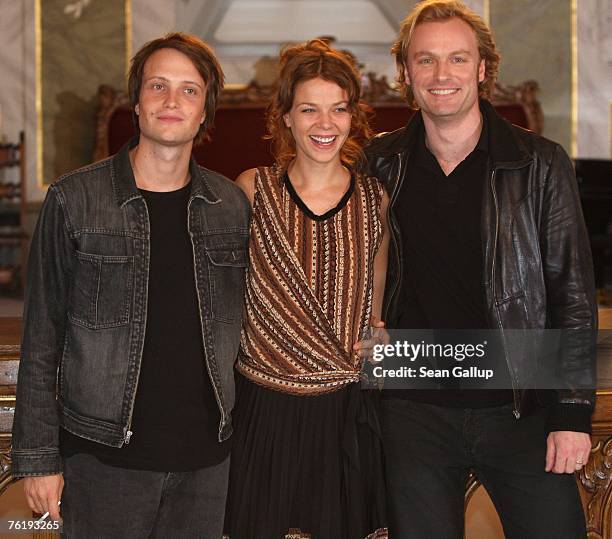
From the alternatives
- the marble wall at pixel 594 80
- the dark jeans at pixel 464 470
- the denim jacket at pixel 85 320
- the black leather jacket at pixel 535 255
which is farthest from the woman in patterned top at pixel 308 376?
the marble wall at pixel 594 80

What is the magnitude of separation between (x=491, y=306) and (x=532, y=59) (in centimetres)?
480

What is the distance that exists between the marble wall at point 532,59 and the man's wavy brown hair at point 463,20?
14.0 ft

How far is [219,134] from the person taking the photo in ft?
20.2

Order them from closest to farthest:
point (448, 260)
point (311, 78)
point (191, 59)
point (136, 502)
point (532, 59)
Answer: point (136, 502) < point (191, 59) < point (448, 260) < point (311, 78) < point (532, 59)

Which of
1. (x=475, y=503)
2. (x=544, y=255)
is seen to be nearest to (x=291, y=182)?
(x=544, y=255)

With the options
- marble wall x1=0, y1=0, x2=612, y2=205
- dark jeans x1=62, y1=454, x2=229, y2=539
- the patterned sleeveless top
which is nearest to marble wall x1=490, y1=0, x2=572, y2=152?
marble wall x1=0, y1=0, x2=612, y2=205

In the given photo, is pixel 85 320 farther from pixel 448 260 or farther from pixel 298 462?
pixel 448 260

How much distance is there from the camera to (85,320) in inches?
75.9

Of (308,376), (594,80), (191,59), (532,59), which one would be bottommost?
(308,376)

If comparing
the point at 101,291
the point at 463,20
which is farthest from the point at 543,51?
the point at 101,291

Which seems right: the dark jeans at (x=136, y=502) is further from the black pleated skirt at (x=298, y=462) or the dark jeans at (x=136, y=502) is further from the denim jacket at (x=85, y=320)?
the black pleated skirt at (x=298, y=462)

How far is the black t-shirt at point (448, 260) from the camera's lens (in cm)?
217

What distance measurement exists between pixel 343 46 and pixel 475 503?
4248 millimetres

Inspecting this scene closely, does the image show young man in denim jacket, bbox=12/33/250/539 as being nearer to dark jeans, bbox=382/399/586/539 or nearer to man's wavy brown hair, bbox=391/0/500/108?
dark jeans, bbox=382/399/586/539
